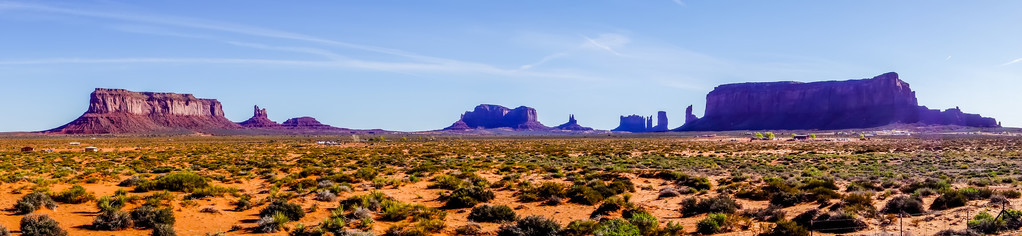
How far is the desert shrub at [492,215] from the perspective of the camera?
13.5 meters

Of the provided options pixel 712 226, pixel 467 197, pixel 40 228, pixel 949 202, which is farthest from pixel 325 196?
pixel 949 202

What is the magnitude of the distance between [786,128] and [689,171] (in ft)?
538

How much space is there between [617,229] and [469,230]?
3.34 meters

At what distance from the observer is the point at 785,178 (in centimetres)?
2245

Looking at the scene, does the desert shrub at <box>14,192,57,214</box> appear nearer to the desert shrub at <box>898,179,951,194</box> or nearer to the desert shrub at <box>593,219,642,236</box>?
the desert shrub at <box>593,219,642,236</box>

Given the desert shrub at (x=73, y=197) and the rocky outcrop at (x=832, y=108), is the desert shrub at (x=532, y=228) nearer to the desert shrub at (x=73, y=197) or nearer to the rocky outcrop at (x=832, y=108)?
the desert shrub at (x=73, y=197)

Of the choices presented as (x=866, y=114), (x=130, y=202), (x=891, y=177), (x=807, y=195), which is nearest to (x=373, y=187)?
(x=130, y=202)

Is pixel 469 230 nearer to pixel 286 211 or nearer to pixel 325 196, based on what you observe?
pixel 286 211

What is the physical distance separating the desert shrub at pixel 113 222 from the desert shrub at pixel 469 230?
712 cm

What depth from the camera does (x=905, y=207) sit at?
42.9 feet

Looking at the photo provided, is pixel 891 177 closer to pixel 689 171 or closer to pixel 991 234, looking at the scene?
pixel 689 171

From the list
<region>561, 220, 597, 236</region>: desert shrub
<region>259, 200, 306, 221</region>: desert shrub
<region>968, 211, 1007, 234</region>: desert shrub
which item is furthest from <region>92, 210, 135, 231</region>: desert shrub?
<region>968, 211, 1007, 234</region>: desert shrub

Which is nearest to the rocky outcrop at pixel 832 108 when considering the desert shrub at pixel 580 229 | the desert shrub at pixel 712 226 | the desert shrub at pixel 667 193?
the desert shrub at pixel 667 193

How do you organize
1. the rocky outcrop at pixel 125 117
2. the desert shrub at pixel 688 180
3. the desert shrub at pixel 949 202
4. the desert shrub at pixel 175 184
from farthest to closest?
the rocky outcrop at pixel 125 117
the desert shrub at pixel 688 180
the desert shrub at pixel 175 184
the desert shrub at pixel 949 202
